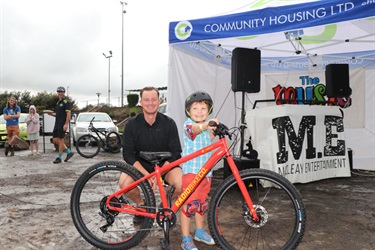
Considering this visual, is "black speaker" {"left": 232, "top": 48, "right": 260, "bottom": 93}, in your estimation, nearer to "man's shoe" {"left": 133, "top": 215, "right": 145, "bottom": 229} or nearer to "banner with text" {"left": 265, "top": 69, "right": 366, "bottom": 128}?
"banner with text" {"left": 265, "top": 69, "right": 366, "bottom": 128}

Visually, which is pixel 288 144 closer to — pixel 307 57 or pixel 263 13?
pixel 263 13

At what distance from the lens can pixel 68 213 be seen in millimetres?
4219

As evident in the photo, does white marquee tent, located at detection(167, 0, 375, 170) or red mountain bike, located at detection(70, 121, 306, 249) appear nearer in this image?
red mountain bike, located at detection(70, 121, 306, 249)

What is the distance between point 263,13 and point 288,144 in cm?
232

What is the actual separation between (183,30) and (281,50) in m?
3.01

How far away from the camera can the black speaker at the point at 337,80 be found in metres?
7.56

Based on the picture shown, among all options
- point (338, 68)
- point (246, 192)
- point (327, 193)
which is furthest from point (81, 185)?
point (338, 68)

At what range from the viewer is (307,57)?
8781 millimetres

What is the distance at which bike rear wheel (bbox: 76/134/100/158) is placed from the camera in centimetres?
1005

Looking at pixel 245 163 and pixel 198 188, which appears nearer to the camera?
pixel 198 188

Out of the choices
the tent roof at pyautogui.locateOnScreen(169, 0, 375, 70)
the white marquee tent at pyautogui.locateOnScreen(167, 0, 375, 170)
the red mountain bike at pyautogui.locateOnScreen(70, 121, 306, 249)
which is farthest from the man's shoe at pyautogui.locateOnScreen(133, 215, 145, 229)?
the tent roof at pyautogui.locateOnScreen(169, 0, 375, 70)

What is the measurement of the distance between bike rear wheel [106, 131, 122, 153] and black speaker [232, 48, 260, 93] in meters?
6.31

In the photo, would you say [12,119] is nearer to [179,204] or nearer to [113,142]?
[113,142]

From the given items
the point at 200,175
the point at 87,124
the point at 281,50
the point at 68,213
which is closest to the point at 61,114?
the point at 68,213
